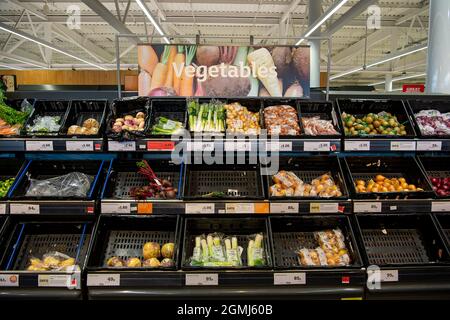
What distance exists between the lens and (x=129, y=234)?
2621 mm

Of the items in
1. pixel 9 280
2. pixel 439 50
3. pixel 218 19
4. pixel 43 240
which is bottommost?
pixel 9 280

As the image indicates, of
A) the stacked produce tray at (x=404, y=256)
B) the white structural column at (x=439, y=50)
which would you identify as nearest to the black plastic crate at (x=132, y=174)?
the stacked produce tray at (x=404, y=256)

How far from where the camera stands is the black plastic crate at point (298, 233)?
8.09 feet

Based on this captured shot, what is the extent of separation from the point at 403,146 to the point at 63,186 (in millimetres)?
2418

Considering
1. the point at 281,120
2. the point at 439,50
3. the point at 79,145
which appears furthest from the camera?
the point at 439,50

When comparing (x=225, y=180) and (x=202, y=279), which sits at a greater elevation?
(x=225, y=180)

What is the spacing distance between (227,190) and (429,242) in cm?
144

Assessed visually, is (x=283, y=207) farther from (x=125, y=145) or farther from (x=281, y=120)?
(x=125, y=145)

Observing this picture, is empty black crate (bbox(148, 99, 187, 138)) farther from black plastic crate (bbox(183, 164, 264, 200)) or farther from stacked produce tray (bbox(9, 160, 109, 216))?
stacked produce tray (bbox(9, 160, 109, 216))

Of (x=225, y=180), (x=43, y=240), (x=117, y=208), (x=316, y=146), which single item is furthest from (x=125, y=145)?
(x=316, y=146)

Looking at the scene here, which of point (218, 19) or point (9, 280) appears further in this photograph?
point (218, 19)

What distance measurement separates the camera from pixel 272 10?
412 inches
